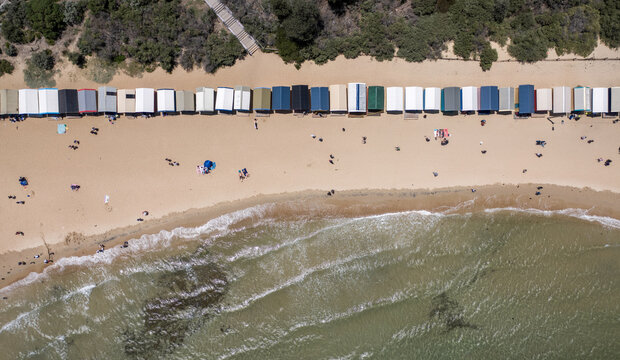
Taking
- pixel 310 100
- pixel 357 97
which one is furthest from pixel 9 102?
pixel 357 97

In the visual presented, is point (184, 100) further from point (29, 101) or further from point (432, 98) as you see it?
point (432, 98)

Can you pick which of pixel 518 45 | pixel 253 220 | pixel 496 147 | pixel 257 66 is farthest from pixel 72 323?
pixel 518 45

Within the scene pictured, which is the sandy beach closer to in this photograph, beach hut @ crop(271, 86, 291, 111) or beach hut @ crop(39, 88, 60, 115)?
beach hut @ crop(271, 86, 291, 111)

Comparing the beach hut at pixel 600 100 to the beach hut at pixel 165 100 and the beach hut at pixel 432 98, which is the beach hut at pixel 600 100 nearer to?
the beach hut at pixel 432 98

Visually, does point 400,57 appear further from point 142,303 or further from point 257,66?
point 142,303

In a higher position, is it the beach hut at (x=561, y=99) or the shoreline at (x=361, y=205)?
the beach hut at (x=561, y=99)

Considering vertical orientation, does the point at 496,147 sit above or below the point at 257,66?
below

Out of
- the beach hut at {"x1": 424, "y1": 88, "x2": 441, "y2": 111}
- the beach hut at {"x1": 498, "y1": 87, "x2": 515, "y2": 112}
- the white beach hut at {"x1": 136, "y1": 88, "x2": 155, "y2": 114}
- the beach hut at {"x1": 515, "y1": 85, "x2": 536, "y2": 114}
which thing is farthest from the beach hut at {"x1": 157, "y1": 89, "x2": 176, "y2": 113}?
the beach hut at {"x1": 515, "y1": 85, "x2": 536, "y2": 114}

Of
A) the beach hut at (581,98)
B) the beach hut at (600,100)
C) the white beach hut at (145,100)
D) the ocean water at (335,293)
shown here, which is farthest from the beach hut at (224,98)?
the beach hut at (600,100)

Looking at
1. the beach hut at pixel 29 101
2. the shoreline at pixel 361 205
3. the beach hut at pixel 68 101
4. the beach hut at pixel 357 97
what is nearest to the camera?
the beach hut at pixel 29 101
